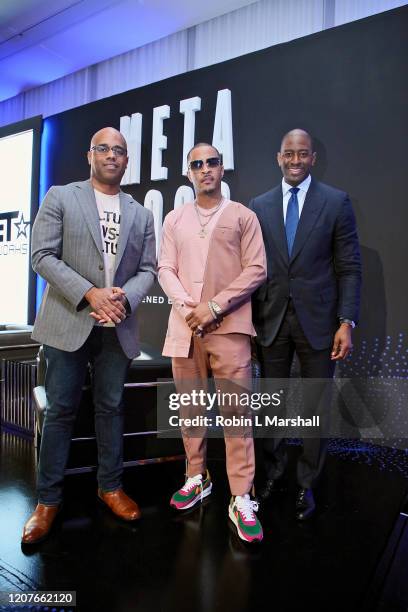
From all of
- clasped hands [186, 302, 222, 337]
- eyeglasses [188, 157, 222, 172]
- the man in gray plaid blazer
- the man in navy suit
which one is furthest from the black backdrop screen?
the man in gray plaid blazer

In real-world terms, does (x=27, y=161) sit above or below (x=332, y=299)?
above

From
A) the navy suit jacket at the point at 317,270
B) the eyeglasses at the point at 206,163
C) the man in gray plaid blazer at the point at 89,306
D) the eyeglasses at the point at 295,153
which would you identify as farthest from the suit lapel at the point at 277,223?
the man in gray plaid blazer at the point at 89,306

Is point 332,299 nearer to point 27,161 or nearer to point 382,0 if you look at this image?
point 382,0

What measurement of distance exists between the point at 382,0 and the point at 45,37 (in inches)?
132

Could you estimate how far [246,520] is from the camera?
210cm

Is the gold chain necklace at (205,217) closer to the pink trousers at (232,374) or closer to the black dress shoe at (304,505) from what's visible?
the pink trousers at (232,374)

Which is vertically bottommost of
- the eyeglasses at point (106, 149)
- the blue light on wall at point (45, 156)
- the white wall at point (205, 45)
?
the eyeglasses at point (106, 149)

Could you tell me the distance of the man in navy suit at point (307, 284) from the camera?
2346mm

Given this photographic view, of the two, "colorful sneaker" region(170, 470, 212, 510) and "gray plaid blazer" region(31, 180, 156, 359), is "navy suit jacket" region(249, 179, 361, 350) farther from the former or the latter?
"colorful sneaker" region(170, 470, 212, 510)

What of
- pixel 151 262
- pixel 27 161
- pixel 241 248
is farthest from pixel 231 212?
pixel 27 161

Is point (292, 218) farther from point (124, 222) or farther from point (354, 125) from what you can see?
point (354, 125)

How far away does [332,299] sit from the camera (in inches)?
93.9

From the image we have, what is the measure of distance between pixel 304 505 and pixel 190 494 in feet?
1.86

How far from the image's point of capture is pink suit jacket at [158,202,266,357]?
219 centimetres
